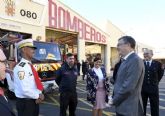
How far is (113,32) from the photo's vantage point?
39531mm

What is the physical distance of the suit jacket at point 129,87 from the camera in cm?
491

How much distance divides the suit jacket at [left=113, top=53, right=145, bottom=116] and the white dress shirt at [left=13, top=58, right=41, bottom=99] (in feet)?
4.33

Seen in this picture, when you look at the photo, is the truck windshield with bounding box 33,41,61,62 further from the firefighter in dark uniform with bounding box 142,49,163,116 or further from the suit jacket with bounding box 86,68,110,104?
the firefighter in dark uniform with bounding box 142,49,163,116

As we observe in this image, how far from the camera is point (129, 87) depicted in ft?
16.1

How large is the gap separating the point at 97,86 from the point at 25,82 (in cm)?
309

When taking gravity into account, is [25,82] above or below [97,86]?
above

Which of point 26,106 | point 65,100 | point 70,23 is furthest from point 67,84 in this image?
point 70,23

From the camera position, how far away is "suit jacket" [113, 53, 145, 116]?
491 cm

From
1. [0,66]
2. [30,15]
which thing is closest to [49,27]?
[30,15]

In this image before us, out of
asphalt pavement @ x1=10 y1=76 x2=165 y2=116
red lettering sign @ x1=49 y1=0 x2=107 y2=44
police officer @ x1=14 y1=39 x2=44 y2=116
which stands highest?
red lettering sign @ x1=49 y1=0 x2=107 y2=44

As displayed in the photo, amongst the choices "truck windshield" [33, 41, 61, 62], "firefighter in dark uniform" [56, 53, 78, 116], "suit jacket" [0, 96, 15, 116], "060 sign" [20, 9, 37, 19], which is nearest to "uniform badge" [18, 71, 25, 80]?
"firefighter in dark uniform" [56, 53, 78, 116]

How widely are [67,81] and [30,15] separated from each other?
1446 cm

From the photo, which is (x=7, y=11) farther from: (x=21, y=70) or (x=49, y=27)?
(x=21, y=70)

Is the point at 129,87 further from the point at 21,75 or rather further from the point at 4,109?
the point at 4,109
